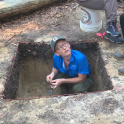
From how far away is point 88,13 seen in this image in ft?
10.7

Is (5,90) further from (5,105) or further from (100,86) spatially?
(100,86)

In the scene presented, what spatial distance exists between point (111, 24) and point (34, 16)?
78.0 inches

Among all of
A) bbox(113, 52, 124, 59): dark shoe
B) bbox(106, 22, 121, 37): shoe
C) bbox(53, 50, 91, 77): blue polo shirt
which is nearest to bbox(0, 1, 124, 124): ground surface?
bbox(113, 52, 124, 59): dark shoe

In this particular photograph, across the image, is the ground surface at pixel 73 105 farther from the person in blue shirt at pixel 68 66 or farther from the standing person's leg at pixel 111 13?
the person in blue shirt at pixel 68 66

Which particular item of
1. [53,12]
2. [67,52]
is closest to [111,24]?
[67,52]

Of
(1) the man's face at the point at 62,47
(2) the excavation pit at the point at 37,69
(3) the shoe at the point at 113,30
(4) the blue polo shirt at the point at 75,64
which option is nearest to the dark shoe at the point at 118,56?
(2) the excavation pit at the point at 37,69

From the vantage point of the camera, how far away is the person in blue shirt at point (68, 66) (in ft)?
8.09

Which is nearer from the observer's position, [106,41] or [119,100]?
[119,100]

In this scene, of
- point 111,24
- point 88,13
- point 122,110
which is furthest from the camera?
point 88,13

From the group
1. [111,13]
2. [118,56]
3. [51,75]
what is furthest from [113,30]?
[51,75]

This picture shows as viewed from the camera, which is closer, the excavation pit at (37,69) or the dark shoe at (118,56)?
the dark shoe at (118,56)

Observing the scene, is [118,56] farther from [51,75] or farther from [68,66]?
[51,75]

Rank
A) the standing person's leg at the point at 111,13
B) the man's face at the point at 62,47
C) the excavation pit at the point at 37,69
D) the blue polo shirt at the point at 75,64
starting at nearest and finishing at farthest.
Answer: the man's face at the point at 62,47 → the blue polo shirt at the point at 75,64 → the standing person's leg at the point at 111,13 → the excavation pit at the point at 37,69

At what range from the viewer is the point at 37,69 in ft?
12.6
